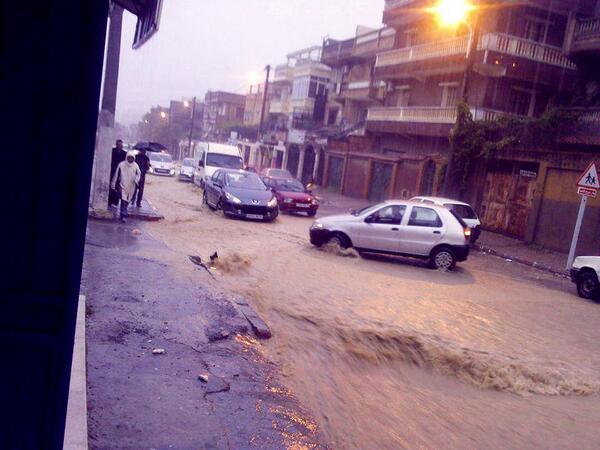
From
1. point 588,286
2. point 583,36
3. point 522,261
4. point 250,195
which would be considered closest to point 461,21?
point 583,36

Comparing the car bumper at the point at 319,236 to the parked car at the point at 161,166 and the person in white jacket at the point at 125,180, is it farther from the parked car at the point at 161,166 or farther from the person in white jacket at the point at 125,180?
the parked car at the point at 161,166

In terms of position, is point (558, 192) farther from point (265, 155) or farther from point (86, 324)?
point (265, 155)

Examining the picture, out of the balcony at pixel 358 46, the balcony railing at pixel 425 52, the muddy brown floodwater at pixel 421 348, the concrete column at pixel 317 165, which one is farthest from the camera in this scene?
the concrete column at pixel 317 165

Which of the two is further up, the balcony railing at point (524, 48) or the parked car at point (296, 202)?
the balcony railing at point (524, 48)

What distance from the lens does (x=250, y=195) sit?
18266 mm

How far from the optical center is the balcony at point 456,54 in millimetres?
24906

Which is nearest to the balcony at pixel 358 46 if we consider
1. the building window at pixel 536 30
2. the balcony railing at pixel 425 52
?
the balcony railing at pixel 425 52

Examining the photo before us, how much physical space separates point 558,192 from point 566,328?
10947 millimetres

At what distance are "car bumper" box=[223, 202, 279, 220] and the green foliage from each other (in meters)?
8.95

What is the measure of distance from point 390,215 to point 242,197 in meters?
6.21

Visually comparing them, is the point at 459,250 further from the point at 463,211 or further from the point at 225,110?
the point at 225,110

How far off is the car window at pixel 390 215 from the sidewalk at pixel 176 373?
20.5 ft

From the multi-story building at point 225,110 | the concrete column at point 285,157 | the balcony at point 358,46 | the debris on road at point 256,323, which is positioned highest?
the balcony at point 358,46

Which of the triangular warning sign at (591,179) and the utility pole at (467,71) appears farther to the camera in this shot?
the utility pole at (467,71)
